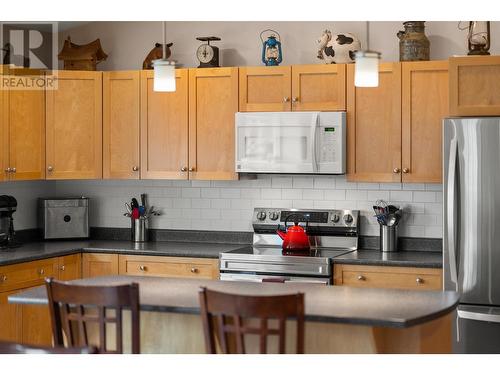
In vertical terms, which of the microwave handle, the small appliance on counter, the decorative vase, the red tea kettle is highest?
the decorative vase

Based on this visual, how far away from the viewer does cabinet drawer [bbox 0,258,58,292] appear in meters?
5.38

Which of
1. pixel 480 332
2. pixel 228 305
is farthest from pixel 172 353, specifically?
pixel 480 332

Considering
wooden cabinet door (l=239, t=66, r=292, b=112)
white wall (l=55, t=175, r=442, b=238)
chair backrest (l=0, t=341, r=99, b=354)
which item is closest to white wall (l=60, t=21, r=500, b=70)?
wooden cabinet door (l=239, t=66, r=292, b=112)

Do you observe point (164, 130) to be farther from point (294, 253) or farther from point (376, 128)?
point (376, 128)

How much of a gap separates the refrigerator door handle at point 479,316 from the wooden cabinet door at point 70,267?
277 centimetres

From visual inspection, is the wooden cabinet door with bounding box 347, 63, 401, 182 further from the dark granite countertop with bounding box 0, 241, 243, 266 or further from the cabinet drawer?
the cabinet drawer

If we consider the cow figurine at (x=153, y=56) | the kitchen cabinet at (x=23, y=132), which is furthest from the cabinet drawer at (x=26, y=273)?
the cow figurine at (x=153, y=56)

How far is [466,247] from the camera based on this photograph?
500 centimetres

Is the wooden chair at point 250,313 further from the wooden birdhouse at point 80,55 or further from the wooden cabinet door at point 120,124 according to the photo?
the wooden birdhouse at point 80,55

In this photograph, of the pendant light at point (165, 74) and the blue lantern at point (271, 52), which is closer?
the pendant light at point (165, 74)

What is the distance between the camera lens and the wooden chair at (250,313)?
3.12 m

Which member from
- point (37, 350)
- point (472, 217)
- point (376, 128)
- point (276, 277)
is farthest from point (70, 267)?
point (37, 350)

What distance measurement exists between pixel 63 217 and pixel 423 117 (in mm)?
2937

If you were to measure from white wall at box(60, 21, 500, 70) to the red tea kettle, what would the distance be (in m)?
1.26
